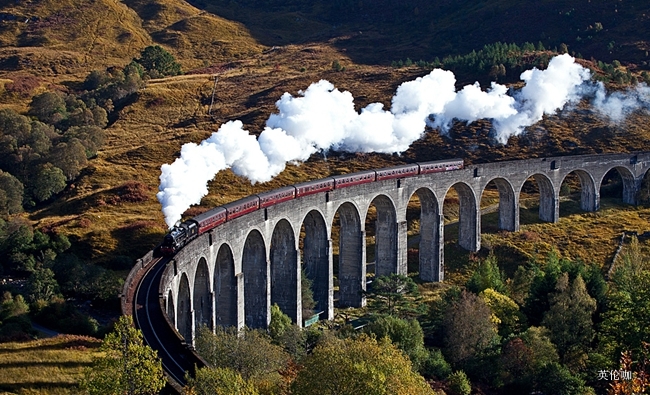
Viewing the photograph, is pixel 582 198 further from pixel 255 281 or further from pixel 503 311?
pixel 255 281

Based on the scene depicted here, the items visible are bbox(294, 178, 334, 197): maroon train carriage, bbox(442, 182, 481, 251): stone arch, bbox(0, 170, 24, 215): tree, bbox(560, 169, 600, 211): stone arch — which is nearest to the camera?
bbox(294, 178, 334, 197): maroon train carriage

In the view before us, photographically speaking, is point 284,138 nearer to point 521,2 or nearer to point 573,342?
point 573,342

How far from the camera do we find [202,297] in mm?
49875

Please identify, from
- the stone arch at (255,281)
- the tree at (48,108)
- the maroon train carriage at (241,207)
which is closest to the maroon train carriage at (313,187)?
the maroon train carriage at (241,207)

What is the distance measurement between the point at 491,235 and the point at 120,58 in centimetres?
10379

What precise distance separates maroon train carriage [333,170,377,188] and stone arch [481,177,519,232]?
1682cm

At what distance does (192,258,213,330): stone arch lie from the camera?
49281 millimetres

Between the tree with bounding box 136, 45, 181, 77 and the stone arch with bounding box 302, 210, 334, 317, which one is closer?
the stone arch with bounding box 302, 210, 334, 317

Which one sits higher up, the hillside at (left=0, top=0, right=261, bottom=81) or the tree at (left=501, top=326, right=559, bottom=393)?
the hillside at (left=0, top=0, right=261, bottom=81)

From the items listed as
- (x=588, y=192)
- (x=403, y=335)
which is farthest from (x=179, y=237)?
(x=588, y=192)

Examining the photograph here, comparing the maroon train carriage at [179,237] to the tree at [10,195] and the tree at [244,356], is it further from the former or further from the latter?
the tree at [10,195]

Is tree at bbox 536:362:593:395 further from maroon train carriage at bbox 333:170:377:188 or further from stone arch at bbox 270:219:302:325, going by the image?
maroon train carriage at bbox 333:170:377:188

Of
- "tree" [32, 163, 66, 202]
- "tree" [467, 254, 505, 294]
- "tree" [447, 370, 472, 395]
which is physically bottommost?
"tree" [447, 370, 472, 395]

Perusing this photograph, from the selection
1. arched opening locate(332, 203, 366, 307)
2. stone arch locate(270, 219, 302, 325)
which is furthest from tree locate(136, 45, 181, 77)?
stone arch locate(270, 219, 302, 325)
